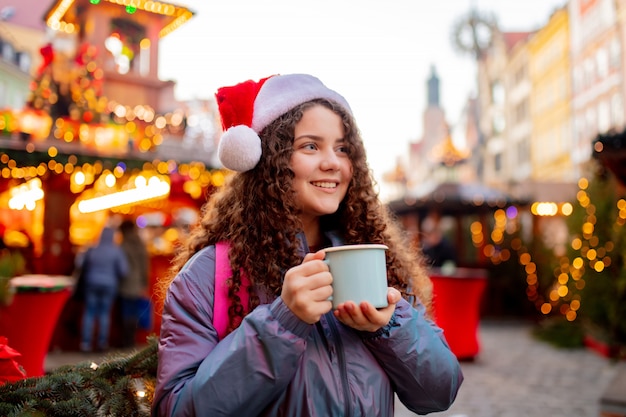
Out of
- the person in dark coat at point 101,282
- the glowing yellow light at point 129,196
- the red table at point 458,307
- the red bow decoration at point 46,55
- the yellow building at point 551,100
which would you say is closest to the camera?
the red table at point 458,307

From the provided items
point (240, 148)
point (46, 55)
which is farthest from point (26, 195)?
point (240, 148)

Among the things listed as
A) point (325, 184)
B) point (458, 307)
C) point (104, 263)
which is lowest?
point (458, 307)

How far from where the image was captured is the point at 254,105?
1.82 metres

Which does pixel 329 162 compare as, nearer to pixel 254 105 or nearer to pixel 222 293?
pixel 254 105

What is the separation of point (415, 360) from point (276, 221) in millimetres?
510

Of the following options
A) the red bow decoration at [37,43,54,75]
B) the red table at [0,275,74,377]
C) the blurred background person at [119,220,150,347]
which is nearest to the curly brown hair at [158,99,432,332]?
the red table at [0,275,74,377]

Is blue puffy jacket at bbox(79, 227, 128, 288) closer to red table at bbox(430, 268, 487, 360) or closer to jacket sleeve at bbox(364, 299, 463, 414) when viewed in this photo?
red table at bbox(430, 268, 487, 360)

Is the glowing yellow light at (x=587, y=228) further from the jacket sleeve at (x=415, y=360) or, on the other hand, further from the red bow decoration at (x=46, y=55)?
the red bow decoration at (x=46, y=55)

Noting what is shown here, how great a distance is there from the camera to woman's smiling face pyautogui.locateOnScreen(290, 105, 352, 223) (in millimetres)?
1731

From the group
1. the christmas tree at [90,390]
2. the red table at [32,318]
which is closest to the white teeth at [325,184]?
the christmas tree at [90,390]

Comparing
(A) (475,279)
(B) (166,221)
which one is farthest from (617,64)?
(A) (475,279)

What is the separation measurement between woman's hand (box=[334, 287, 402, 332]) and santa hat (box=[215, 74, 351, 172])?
0.56 meters

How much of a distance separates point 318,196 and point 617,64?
29.4 m

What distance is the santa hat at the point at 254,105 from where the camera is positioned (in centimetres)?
174
